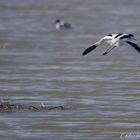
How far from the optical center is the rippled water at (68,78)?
1062 centimetres

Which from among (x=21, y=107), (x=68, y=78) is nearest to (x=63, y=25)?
(x=68, y=78)

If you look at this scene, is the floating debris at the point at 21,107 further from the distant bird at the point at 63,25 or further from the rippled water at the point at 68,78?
the distant bird at the point at 63,25

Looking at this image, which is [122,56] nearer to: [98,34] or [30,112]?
[98,34]

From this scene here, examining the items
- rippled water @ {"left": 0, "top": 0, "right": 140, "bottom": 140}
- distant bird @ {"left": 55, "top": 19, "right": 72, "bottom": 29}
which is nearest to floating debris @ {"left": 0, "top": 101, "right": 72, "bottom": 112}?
rippled water @ {"left": 0, "top": 0, "right": 140, "bottom": 140}

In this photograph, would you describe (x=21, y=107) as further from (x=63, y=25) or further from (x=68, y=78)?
(x=63, y=25)

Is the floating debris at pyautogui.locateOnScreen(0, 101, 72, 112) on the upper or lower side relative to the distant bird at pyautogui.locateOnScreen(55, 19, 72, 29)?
upper

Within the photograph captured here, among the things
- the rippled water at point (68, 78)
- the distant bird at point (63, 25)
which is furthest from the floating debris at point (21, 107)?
the distant bird at point (63, 25)

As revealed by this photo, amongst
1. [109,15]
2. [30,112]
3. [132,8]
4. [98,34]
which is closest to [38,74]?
[30,112]

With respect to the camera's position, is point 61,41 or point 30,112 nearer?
point 30,112

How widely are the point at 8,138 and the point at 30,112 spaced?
1.70 m

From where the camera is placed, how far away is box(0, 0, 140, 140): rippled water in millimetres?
10625

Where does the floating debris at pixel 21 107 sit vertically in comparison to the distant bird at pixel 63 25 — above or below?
above

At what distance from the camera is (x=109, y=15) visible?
94.1 ft

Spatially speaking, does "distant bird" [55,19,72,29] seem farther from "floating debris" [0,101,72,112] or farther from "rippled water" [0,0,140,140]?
"floating debris" [0,101,72,112]
